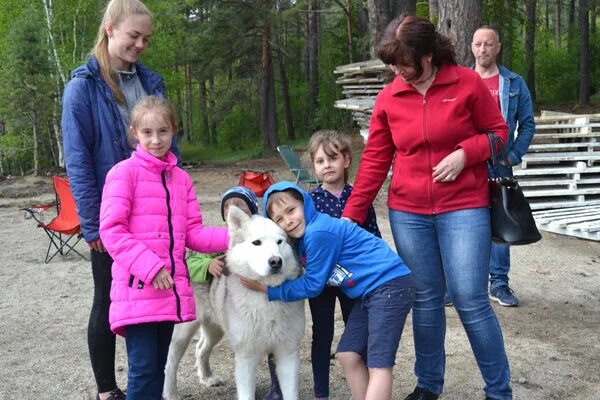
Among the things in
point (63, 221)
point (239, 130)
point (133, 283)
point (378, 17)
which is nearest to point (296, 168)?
point (378, 17)

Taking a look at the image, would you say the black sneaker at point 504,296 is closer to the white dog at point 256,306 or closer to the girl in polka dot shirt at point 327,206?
the girl in polka dot shirt at point 327,206

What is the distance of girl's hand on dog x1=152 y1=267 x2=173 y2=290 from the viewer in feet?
9.16

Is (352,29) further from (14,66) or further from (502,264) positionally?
(502,264)

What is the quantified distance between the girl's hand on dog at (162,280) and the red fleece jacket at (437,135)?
1.01 metres

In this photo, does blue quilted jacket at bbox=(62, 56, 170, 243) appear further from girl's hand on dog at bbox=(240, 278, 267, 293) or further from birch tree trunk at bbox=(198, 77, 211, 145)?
birch tree trunk at bbox=(198, 77, 211, 145)

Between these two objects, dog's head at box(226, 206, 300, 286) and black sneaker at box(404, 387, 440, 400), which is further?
black sneaker at box(404, 387, 440, 400)

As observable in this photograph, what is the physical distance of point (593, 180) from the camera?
964 cm

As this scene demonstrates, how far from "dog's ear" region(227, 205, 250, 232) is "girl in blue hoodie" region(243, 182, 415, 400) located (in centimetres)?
17

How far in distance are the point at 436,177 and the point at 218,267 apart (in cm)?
119

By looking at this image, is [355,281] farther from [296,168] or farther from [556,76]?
[556,76]

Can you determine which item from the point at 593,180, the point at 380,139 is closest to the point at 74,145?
the point at 380,139

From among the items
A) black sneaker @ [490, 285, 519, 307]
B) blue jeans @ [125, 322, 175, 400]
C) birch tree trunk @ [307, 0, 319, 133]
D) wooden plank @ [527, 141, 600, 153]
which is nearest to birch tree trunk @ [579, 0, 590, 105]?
birch tree trunk @ [307, 0, 319, 133]

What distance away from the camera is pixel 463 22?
8734 mm

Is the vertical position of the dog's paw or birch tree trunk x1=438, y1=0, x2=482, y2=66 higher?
birch tree trunk x1=438, y1=0, x2=482, y2=66
